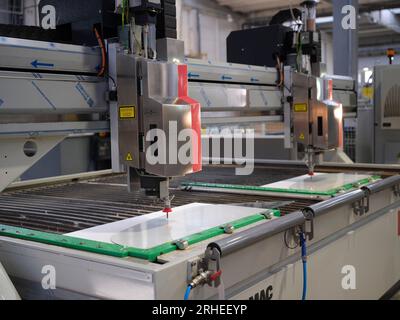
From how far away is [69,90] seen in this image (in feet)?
4.99

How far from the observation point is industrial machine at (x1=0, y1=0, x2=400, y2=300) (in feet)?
4.33

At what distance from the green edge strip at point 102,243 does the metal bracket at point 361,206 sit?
781 millimetres

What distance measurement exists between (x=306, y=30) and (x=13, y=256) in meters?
1.81

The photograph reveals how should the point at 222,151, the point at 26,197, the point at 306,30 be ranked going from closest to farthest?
the point at 26,197, the point at 306,30, the point at 222,151

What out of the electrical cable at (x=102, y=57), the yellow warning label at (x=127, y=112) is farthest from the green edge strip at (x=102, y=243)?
the electrical cable at (x=102, y=57)

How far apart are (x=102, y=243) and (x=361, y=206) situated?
4.46ft

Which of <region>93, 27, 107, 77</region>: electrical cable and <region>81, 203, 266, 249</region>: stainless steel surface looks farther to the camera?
<region>93, 27, 107, 77</region>: electrical cable

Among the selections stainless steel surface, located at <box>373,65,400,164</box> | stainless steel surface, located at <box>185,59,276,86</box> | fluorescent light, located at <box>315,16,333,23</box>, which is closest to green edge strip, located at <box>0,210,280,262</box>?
stainless steel surface, located at <box>185,59,276,86</box>

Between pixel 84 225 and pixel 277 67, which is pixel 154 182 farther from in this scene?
pixel 277 67

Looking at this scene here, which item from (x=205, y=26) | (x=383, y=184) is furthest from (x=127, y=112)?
(x=205, y=26)

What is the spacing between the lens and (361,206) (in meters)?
2.24

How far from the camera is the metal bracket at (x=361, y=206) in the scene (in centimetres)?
221

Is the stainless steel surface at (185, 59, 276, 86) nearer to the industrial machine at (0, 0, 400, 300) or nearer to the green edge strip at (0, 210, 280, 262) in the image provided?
the industrial machine at (0, 0, 400, 300)
